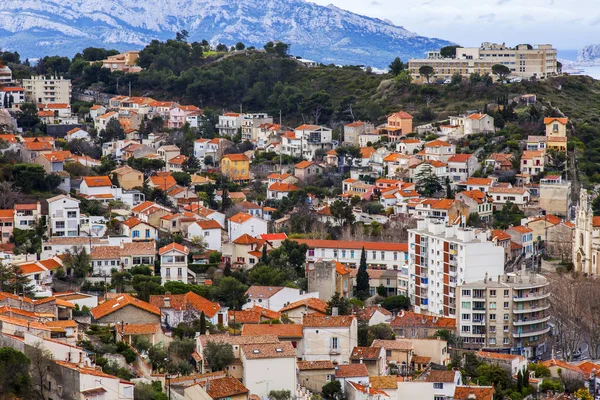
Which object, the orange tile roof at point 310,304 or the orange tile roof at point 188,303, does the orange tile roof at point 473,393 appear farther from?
the orange tile roof at point 188,303

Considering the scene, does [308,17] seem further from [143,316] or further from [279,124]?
[143,316]

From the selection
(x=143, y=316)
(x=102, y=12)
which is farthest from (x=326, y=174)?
(x=102, y=12)

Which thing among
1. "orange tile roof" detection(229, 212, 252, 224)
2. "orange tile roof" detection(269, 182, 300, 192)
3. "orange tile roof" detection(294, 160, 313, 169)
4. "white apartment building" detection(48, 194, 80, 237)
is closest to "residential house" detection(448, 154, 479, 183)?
"orange tile roof" detection(294, 160, 313, 169)

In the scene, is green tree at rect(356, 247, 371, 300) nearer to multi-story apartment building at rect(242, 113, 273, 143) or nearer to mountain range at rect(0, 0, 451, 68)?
multi-story apartment building at rect(242, 113, 273, 143)

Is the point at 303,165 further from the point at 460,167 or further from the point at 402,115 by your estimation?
the point at 402,115

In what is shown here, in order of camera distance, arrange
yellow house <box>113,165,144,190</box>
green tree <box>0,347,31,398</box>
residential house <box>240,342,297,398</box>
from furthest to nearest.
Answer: yellow house <box>113,165,144,190</box> → residential house <box>240,342,297,398</box> → green tree <box>0,347,31,398</box>

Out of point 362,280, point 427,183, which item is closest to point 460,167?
point 427,183
